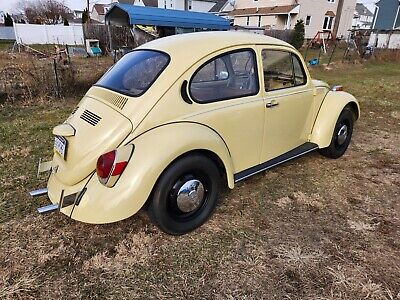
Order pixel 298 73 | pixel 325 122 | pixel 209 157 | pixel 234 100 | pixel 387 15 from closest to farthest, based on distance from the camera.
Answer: pixel 209 157
pixel 234 100
pixel 298 73
pixel 325 122
pixel 387 15

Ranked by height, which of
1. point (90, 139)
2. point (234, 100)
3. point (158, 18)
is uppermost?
point (158, 18)

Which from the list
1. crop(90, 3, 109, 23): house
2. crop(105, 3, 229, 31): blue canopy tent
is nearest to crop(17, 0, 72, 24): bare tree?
crop(90, 3, 109, 23): house

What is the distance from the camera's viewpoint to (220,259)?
2.55m

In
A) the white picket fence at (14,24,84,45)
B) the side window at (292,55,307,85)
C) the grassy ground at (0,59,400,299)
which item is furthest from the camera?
the white picket fence at (14,24,84,45)

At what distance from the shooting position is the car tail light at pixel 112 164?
2340mm

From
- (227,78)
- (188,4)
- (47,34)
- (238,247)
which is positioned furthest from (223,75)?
(188,4)

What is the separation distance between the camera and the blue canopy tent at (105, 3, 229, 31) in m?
12.8

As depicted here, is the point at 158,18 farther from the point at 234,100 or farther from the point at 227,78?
the point at 234,100

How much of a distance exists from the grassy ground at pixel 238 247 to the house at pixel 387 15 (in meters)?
31.4

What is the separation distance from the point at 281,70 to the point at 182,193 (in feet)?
6.70

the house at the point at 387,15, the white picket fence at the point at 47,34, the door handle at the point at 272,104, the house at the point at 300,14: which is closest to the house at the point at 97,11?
the house at the point at 300,14

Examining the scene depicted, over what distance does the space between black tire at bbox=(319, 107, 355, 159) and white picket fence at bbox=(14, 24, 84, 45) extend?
26.6 meters

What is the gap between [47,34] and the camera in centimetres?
2644

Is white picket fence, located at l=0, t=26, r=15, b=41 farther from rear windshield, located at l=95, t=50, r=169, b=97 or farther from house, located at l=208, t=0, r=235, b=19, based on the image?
rear windshield, located at l=95, t=50, r=169, b=97
